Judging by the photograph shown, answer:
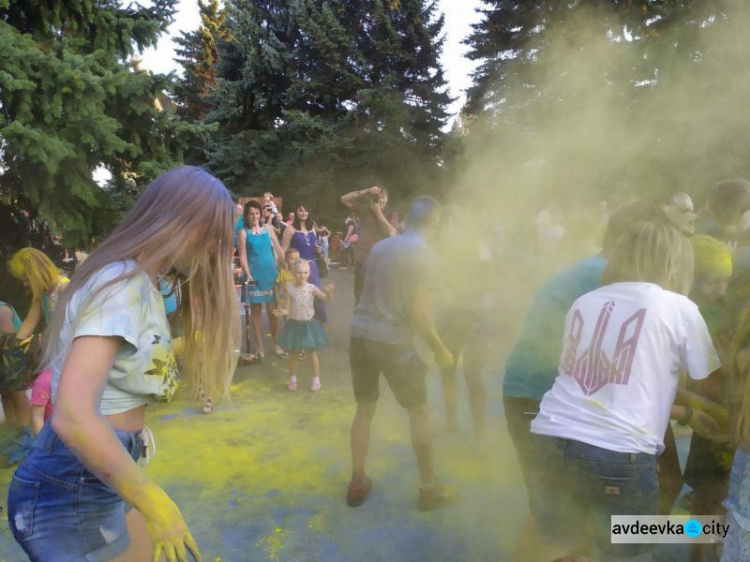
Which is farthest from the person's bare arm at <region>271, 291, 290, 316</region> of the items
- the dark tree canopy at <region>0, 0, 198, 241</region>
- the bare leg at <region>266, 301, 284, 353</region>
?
the dark tree canopy at <region>0, 0, 198, 241</region>

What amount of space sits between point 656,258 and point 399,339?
149 centimetres

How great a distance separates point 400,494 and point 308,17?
1895 cm

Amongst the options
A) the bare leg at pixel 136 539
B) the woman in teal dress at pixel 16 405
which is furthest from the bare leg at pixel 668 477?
the woman in teal dress at pixel 16 405

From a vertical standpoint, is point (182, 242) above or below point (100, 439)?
above

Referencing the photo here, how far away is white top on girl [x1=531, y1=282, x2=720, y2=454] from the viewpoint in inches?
64.7

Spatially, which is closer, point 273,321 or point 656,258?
Result: point 656,258

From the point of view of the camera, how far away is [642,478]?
167 centimetres

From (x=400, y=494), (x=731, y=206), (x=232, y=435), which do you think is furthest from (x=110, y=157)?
(x=731, y=206)

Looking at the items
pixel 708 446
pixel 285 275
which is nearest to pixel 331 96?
pixel 285 275

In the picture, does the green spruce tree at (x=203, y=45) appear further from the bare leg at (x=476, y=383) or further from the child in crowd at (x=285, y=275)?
the bare leg at (x=476, y=383)

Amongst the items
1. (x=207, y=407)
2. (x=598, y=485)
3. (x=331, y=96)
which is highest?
(x=331, y=96)

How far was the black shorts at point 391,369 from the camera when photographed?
2906 millimetres

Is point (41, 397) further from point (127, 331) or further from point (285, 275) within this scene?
point (285, 275)

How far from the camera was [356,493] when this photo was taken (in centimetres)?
306
